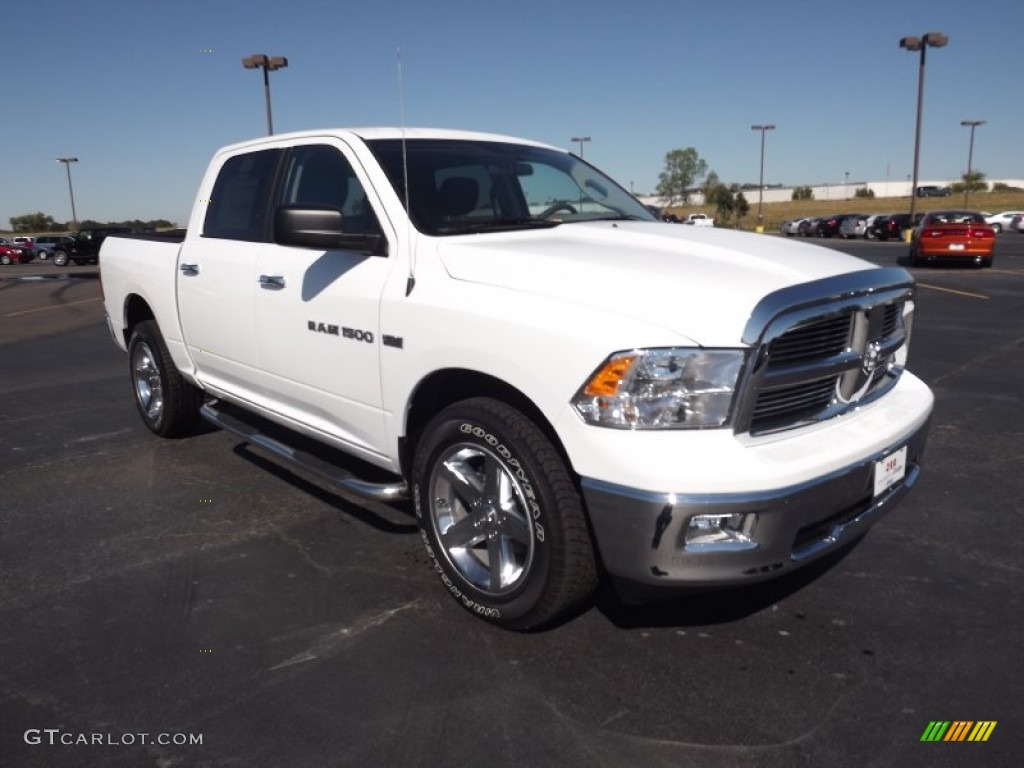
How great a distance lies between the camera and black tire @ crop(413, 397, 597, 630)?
270cm

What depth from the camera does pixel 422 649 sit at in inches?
116

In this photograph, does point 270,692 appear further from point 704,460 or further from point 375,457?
point 704,460

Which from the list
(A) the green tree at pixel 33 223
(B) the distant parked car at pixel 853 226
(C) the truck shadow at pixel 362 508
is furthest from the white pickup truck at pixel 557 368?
(A) the green tree at pixel 33 223

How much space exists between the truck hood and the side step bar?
976 mm

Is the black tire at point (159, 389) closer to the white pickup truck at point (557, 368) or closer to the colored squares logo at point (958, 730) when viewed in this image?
the white pickup truck at point (557, 368)

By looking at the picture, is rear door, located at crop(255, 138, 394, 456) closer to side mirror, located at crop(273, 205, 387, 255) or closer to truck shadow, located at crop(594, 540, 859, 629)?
side mirror, located at crop(273, 205, 387, 255)

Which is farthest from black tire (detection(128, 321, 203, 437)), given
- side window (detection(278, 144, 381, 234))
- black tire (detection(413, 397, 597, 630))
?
black tire (detection(413, 397, 597, 630))

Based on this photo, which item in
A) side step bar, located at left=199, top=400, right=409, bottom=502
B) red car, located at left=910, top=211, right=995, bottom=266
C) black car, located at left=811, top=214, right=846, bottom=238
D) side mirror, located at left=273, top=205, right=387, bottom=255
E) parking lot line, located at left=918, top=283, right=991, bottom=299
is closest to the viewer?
side mirror, located at left=273, top=205, right=387, bottom=255

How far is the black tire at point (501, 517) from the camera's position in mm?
2701

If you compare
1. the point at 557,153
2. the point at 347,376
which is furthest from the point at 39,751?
the point at 557,153

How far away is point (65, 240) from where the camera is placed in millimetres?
39250

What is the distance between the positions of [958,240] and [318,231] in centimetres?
2066

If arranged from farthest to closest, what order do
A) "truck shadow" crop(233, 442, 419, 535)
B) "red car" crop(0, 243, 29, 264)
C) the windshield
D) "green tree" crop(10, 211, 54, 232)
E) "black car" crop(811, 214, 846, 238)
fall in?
1. "green tree" crop(10, 211, 54, 232)
2. "black car" crop(811, 214, 846, 238)
3. "red car" crop(0, 243, 29, 264)
4. "truck shadow" crop(233, 442, 419, 535)
5. the windshield

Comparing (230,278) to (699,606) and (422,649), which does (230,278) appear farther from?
(699,606)
